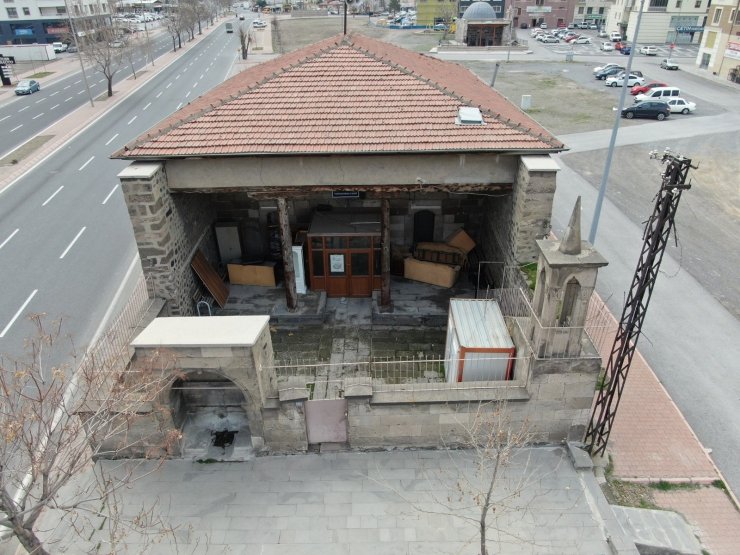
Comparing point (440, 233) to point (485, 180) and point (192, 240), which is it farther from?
point (192, 240)

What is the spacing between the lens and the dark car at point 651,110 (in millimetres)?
39531

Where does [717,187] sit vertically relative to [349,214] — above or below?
below

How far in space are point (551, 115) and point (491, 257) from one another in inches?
1146

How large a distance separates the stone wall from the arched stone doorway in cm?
285

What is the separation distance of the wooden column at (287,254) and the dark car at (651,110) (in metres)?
34.7

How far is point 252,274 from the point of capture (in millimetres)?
17891

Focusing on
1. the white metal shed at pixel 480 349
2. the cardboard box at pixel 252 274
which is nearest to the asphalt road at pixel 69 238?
the cardboard box at pixel 252 274

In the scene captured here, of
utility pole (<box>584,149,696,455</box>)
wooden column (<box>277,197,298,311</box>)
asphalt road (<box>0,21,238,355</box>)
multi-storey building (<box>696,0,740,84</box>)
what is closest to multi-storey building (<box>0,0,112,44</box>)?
asphalt road (<box>0,21,238,355</box>)

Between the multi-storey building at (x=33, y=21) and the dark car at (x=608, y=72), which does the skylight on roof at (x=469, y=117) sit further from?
the multi-storey building at (x=33, y=21)

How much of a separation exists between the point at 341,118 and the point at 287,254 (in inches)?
167

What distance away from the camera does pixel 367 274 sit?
1719cm

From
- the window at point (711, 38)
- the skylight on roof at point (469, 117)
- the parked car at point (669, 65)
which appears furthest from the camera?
the parked car at point (669, 65)

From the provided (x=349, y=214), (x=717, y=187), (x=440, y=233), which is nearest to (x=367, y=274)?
(x=349, y=214)

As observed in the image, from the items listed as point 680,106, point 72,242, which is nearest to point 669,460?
point 72,242
